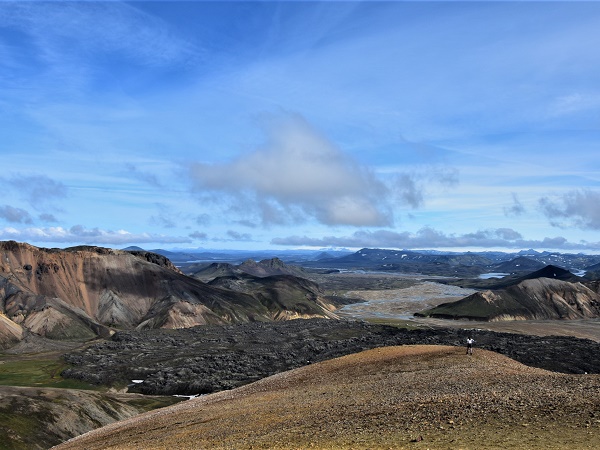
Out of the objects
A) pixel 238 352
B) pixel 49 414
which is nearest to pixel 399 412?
pixel 49 414

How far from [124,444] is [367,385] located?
23.2 metres

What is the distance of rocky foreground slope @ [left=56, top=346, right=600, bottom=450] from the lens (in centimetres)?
2589

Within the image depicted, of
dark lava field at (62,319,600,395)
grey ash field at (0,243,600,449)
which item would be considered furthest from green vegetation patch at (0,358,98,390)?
dark lava field at (62,319,600,395)

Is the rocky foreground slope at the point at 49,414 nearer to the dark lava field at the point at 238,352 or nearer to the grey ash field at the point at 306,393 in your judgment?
the grey ash field at the point at 306,393

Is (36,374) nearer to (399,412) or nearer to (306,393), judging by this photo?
(306,393)

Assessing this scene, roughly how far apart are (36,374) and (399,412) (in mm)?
117371

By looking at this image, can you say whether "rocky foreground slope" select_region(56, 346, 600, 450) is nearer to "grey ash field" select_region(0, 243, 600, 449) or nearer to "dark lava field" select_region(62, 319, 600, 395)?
"grey ash field" select_region(0, 243, 600, 449)

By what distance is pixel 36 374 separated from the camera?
121750 mm

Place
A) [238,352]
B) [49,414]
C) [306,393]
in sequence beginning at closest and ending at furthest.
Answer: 1. [306,393]
2. [49,414]
3. [238,352]

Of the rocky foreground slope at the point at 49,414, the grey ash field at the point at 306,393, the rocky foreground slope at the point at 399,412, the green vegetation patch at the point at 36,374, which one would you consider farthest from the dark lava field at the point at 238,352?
the rocky foreground slope at the point at 399,412

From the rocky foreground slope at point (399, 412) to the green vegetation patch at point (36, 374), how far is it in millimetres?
68029

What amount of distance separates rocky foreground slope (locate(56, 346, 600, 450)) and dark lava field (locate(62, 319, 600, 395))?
57412mm

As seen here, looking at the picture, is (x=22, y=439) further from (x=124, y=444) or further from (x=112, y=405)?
(x=124, y=444)

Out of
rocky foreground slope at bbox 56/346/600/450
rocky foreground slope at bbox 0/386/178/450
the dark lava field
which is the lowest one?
the dark lava field
